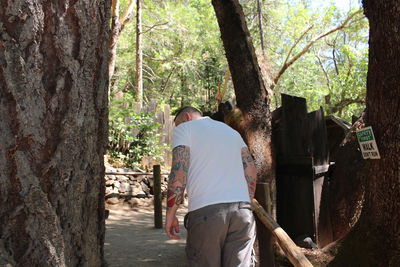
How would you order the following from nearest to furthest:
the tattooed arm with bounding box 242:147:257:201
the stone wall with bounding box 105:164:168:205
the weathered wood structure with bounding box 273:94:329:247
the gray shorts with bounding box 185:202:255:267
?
the gray shorts with bounding box 185:202:255:267, the tattooed arm with bounding box 242:147:257:201, the weathered wood structure with bounding box 273:94:329:247, the stone wall with bounding box 105:164:168:205

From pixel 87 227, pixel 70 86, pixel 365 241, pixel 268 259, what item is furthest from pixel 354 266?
pixel 70 86

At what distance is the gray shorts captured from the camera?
2.78 m

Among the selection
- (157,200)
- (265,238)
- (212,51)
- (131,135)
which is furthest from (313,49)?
(265,238)

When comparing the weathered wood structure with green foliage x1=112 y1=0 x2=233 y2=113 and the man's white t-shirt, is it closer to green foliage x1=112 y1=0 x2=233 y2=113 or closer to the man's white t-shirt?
the man's white t-shirt

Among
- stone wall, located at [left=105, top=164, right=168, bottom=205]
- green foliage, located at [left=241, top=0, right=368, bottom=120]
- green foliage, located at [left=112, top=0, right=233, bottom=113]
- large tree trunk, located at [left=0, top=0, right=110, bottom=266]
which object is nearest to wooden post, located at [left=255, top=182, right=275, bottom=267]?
large tree trunk, located at [left=0, top=0, right=110, bottom=266]

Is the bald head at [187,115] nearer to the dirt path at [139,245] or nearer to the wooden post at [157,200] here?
the dirt path at [139,245]

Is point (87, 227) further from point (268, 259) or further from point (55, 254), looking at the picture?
point (268, 259)

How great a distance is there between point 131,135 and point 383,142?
9.58m

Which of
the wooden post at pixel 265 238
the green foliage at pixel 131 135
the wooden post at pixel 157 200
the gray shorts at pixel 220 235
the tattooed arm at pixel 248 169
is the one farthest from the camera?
the green foliage at pixel 131 135

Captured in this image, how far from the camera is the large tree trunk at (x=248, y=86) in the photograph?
498 cm

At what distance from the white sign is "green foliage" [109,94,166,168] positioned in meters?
8.90

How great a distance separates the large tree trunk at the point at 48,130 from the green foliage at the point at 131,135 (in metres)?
9.62

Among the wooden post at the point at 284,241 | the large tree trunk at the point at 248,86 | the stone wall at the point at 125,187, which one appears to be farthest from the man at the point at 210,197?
the stone wall at the point at 125,187

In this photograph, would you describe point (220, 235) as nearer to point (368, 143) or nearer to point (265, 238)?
point (265, 238)
